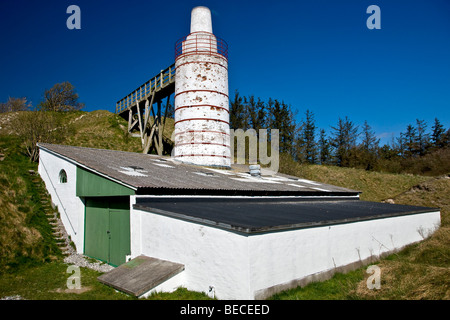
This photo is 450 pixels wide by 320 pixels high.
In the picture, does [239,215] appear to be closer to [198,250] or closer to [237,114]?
[198,250]

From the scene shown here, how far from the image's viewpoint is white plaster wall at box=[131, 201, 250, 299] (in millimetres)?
7000

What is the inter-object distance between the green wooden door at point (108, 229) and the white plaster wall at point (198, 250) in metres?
1.11

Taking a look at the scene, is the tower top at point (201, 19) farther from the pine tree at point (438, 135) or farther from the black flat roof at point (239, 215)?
the pine tree at point (438, 135)

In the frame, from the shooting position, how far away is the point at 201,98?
21109mm

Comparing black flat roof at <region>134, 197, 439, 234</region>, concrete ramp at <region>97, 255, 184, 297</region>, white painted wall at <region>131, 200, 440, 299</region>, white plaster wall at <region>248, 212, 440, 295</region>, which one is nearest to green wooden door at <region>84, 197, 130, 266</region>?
white painted wall at <region>131, 200, 440, 299</region>

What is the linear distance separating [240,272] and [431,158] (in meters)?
50.5

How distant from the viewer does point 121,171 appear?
11945 millimetres

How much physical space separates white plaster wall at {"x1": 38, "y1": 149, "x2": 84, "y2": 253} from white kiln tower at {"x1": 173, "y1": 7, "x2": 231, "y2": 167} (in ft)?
26.4

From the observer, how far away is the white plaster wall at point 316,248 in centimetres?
719

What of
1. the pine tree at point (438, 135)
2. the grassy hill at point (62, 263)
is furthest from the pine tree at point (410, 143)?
the grassy hill at point (62, 263)
